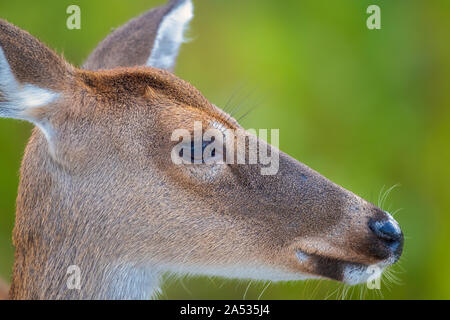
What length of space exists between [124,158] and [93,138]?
6.4 inches

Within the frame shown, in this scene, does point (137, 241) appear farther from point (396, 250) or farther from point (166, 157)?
point (396, 250)

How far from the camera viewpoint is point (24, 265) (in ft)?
11.5

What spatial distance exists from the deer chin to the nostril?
94mm

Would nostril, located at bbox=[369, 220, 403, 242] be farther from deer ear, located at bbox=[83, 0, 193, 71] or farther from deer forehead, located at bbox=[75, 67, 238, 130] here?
deer ear, located at bbox=[83, 0, 193, 71]

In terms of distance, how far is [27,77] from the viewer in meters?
3.25

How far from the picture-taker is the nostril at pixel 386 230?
345 centimetres

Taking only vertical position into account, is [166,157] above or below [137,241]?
above

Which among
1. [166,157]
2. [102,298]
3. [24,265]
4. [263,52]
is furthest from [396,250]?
[263,52]

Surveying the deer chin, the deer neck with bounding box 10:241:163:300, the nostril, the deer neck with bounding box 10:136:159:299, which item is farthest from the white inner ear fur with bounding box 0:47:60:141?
the nostril

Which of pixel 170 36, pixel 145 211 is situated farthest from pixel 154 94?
pixel 170 36

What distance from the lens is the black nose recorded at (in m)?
3.45

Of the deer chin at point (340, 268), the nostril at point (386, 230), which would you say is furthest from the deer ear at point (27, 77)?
the nostril at point (386, 230)

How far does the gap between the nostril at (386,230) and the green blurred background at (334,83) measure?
11.9ft

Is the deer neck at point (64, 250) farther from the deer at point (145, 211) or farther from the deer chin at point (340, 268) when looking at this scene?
the deer chin at point (340, 268)
